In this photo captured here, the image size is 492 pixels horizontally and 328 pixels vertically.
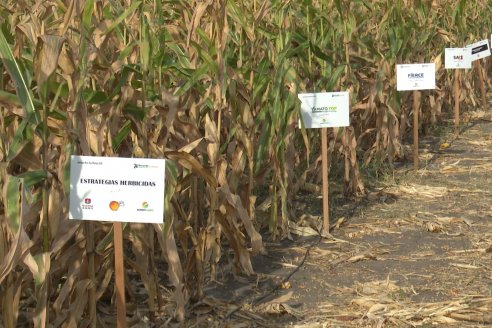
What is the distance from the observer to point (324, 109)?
573 cm

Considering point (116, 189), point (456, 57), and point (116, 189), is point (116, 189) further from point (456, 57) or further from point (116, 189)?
point (456, 57)

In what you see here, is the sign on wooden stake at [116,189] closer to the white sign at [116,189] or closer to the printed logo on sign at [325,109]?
the white sign at [116,189]

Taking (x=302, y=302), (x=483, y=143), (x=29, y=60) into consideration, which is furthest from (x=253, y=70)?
(x=483, y=143)

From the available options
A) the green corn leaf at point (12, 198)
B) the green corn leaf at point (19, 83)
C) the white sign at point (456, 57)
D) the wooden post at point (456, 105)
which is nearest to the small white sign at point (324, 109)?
the green corn leaf at point (19, 83)

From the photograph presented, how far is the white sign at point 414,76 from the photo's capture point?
7.41 meters

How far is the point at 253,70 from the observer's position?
16.8 ft

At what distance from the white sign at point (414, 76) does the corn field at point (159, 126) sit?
294 millimetres

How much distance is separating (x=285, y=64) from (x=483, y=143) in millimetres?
4205

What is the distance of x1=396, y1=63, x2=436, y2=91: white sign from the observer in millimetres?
7406

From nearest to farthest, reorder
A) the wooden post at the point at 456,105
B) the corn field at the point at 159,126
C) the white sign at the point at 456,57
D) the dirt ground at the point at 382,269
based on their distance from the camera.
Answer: the corn field at the point at 159,126, the dirt ground at the point at 382,269, the white sign at the point at 456,57, the wooden post at the point at 456,105

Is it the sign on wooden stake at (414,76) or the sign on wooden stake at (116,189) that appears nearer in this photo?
the sign on wooden stake at (116,189)

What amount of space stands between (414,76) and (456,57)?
204cm

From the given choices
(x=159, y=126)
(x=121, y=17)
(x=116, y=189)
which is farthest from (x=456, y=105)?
(x=116, y=189)

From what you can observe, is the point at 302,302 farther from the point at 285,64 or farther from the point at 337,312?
the point at 285,64
